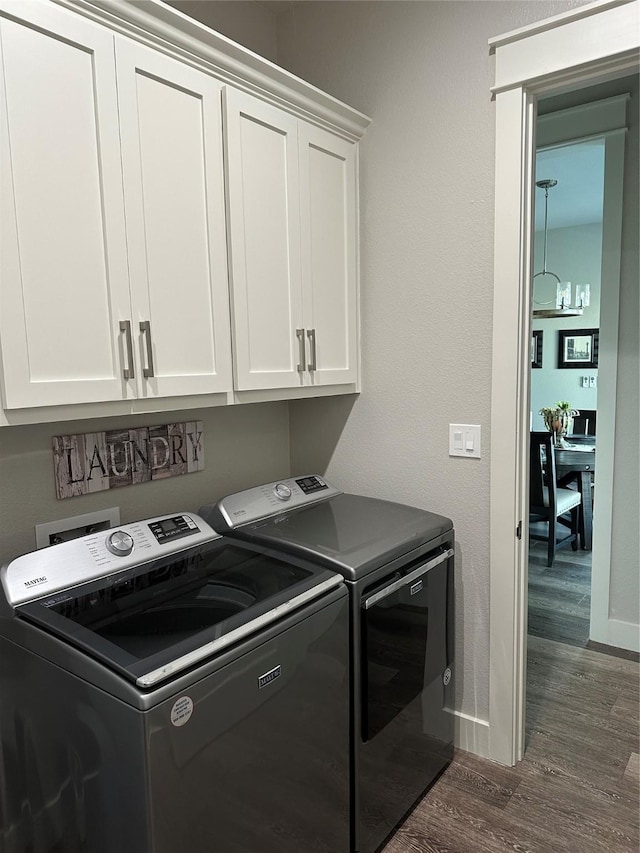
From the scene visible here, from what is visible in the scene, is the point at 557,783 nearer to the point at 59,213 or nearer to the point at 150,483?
the point at 150,483

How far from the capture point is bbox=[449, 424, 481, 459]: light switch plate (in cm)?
202

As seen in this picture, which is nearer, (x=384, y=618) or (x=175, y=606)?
(x=175, y=606)

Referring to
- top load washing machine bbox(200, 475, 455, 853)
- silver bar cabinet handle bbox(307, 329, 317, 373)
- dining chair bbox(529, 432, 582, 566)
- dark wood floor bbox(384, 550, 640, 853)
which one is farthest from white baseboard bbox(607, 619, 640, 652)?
silver bar cabinet handle bbox(307, 329, 317, 373)

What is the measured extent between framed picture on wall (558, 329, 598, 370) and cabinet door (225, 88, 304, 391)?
202 inches

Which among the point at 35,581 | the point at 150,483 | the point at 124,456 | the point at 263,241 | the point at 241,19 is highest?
the point at 241,19

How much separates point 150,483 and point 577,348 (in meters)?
5.55

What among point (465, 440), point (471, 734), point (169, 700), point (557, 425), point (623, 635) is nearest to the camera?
point (169, 700)

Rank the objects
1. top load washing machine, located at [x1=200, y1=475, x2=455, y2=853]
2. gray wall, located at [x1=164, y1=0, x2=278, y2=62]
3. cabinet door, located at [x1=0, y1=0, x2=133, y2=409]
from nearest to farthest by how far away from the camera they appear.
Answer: cabinet door, located at [x1=0, y1=0, x2=133, y2=409] < top load washing machine, located at [x1=200, y1=475, x2=455, y2=853] < gray wall, located at [x1=164, y1=0, x2=278, y2=62]

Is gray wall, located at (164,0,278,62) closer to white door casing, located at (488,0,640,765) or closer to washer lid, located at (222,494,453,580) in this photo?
white door casing, located at (488,0,640,765)

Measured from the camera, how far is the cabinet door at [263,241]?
171 cm

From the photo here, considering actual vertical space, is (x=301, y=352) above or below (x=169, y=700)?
above

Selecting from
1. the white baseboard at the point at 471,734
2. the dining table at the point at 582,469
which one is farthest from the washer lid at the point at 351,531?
the dining table at the point at 582,469

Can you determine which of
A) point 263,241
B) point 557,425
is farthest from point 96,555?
point 557,425

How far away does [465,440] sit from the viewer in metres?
2.04
